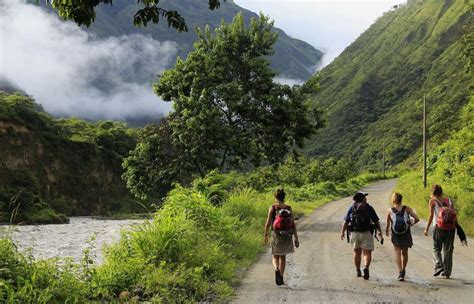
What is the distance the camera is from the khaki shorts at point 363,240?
10.8 m

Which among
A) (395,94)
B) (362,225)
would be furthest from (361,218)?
(395,94)

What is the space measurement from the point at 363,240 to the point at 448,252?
6.27ft

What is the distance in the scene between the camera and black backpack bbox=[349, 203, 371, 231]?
1086cm

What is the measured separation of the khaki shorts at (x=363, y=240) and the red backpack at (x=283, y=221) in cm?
149

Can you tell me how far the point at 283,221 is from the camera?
34.7 feet

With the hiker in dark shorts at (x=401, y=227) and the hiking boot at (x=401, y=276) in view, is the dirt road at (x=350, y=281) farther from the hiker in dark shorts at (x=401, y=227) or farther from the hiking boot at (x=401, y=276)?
the hiker in dark shorts at (x=401, y=227)

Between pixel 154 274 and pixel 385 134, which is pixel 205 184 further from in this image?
pixel 385 134

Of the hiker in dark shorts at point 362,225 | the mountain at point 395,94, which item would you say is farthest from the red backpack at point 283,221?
the mountain at point 395,94

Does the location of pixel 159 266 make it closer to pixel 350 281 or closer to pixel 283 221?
pixel 283 221

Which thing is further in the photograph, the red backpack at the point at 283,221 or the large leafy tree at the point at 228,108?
the large leafy tree at the point at 228,108

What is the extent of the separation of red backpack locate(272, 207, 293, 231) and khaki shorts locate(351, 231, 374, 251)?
1.49 meters

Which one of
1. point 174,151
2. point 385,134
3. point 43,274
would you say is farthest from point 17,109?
point 385,134

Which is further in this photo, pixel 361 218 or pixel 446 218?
pixel 446 218

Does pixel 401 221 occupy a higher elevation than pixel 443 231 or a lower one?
higher
